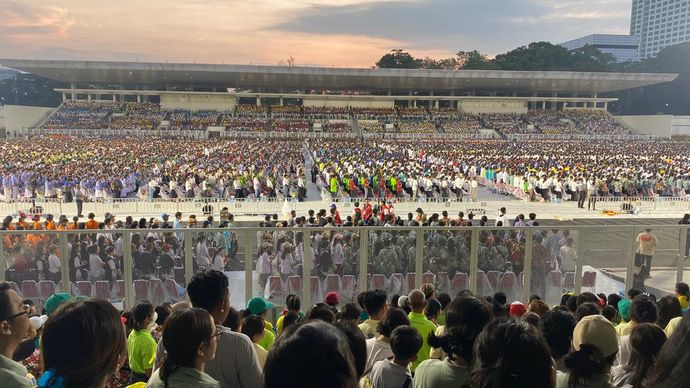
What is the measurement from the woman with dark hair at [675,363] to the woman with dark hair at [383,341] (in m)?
1.90

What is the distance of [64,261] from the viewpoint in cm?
600

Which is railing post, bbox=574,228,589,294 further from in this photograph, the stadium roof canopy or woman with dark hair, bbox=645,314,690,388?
the stadium roof canopy

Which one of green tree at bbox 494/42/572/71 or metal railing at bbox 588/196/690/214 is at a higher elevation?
green tree at bbox 494/42/572/71

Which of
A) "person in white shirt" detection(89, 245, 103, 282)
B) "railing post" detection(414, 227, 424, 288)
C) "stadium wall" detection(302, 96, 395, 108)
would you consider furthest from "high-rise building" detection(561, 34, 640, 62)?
"person in white shirt" detection(89, 245, 103, 282)

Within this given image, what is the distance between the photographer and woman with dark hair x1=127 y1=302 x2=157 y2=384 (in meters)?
3.56

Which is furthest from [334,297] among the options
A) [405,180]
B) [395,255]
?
[405,180]

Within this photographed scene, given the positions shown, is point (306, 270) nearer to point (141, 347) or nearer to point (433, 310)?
point (433, 310)

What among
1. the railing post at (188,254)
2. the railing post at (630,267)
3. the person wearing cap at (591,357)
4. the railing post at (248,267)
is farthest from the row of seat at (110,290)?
the railing post at (630,267)

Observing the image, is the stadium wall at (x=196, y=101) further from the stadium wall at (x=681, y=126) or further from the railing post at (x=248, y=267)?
the railing post at (x=248, y=267)

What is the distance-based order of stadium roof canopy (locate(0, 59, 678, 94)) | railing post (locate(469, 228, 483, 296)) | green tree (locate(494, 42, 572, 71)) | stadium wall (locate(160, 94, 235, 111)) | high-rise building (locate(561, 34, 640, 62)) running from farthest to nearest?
high-rise building (locate(561, 34, 640, 62)), green tree (locate(494, 42, 572, 71)), stadium wall (locate(160, 94, 235, 111)), stadium roof canopy (locate(0, 59, 678, 94)), railing post (locate(469, 228, 483, 296))

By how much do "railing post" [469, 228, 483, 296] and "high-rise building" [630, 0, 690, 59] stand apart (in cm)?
13766

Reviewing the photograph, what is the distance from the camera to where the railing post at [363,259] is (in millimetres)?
6383

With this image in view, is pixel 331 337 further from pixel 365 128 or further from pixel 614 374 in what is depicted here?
pixel 365 128

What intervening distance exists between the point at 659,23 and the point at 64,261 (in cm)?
16865
